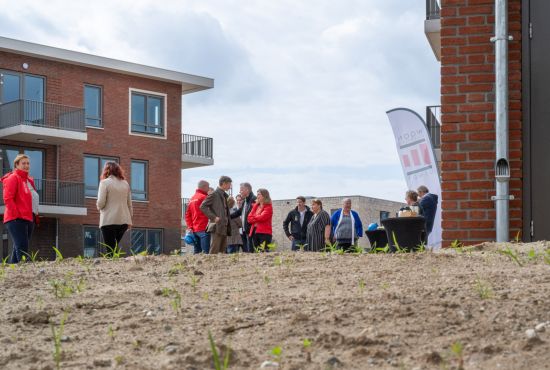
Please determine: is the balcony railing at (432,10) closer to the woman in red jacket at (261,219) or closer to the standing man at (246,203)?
the standing man at (246,203)

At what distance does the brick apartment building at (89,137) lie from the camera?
33781 mm

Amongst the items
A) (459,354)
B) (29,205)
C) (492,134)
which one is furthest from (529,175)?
(29,205)

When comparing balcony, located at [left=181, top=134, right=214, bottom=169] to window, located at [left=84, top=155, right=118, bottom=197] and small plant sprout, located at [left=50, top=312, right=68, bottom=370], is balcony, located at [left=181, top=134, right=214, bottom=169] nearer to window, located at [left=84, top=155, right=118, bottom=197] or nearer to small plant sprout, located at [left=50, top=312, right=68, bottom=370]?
window, located at [left=84, top=155, right=118, bottom=197]

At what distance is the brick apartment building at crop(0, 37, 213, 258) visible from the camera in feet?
111

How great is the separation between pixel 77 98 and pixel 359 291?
104 feet

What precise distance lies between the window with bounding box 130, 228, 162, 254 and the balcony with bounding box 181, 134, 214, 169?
3714 millimetres

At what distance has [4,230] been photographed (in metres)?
33.7

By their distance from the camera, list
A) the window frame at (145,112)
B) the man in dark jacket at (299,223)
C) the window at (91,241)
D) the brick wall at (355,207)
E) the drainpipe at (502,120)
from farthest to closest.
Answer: the brick wall at (355,207) < the window frame at (145,112) < the window at (91,241) < the man in dark jacket at (299,223) < the drainpipe at (502,120)

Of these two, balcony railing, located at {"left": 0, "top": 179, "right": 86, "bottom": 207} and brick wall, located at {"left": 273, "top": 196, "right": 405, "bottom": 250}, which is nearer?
balcony railing, located at {"left": 0, "top": 179, "right": 86, "bottom": 207}

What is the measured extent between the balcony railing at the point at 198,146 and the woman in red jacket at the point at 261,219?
26193 mm

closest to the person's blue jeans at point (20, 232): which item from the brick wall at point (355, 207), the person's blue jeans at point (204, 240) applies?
the person's blue jeans at point (204, 240)

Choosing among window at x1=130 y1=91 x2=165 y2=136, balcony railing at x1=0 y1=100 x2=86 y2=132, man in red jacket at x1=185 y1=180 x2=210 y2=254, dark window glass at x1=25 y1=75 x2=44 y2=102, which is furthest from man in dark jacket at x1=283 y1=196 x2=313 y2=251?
window at x1=130 y1=91 x2=165 y2=136

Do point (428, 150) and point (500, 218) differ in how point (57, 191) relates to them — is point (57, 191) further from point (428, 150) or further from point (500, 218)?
point (500, 218)

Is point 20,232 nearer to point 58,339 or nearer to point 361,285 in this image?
point 58,339
